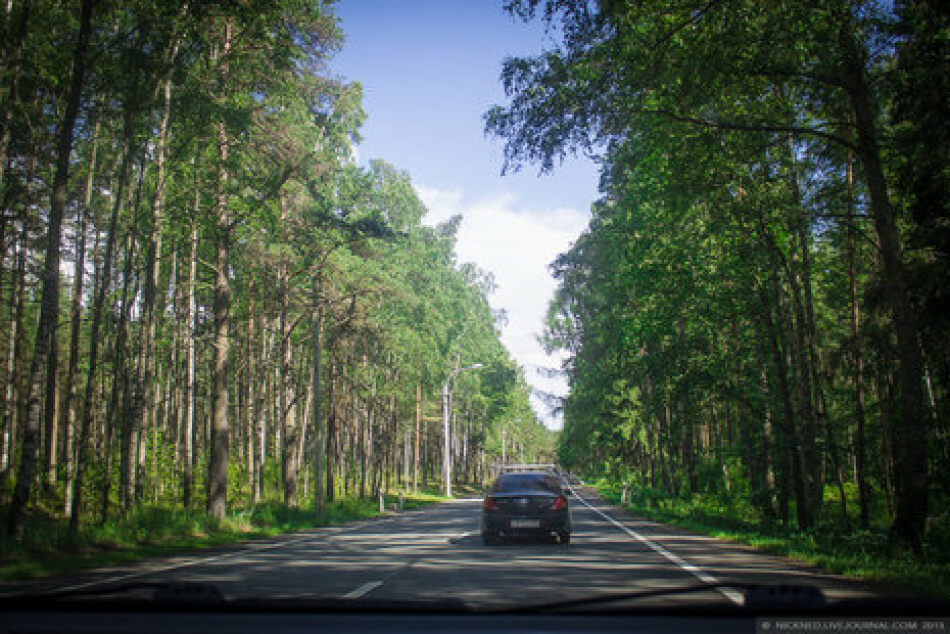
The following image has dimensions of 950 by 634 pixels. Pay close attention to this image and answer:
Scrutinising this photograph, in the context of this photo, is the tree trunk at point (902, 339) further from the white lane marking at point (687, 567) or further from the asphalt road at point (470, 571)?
the white lane marking at point (687, 567)

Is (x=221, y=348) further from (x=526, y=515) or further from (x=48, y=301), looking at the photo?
(x=526, y=515)

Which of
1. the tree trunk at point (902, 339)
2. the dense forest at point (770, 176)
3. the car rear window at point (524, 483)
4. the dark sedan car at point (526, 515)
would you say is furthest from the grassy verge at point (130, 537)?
the tree trunk at point (902, 339)

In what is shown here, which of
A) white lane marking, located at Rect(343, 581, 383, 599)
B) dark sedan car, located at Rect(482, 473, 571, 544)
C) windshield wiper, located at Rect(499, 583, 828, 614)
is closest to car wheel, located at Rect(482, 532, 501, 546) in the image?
dark sedan car, located at Rect(482, 473, 571, 544)

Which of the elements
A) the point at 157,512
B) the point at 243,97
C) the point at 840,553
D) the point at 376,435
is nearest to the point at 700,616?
the point at 840,553

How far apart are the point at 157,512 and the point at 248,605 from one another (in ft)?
48.3

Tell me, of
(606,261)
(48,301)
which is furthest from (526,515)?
(606,261)

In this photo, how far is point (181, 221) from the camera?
61.3ft

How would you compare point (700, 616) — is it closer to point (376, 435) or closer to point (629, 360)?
point (629, 360)

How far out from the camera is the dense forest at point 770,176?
10750mm

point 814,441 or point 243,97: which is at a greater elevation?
point 243,97

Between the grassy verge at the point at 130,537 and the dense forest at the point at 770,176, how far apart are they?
32.9 ft

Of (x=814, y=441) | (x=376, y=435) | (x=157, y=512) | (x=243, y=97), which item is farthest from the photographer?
(x=376, y=435)

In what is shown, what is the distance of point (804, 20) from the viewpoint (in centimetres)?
987

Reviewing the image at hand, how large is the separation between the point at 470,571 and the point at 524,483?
6302mm
